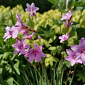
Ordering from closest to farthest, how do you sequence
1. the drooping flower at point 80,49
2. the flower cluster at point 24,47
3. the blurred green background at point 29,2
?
the drooping flower at point 80,49 → the flower cluster at point 24,47 → the blurred green background at point 29,2

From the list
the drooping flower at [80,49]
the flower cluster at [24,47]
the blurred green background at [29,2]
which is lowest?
the drooping flower at [80,49]

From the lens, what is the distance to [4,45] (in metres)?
1.78

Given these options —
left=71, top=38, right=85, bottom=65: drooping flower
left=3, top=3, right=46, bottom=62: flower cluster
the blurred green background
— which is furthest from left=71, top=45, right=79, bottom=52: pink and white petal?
the blurred green background

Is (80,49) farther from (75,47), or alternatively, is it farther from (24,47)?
(24,47)

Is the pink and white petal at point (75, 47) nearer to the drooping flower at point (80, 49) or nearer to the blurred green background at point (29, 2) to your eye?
the drooping flower at point (80, 49)

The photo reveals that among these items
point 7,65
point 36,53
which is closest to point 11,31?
point 36,53

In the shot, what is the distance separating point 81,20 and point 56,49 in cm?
52

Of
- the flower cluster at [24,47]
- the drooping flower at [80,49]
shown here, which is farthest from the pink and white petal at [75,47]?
the flower cluster at [24,47]

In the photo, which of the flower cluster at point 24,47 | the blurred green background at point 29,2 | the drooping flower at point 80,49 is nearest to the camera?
the drooping flower at point 80,49

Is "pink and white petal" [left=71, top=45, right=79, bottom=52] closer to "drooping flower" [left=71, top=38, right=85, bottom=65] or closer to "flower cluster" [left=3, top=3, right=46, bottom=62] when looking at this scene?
"drooping flower" [left=71, top=38, right=85, bottom=65]

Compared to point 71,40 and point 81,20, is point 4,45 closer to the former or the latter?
point 71,40

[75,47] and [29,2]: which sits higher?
[29,2]

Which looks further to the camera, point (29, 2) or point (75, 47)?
point (29, 2)

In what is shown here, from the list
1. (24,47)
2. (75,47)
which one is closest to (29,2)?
(24,47)
